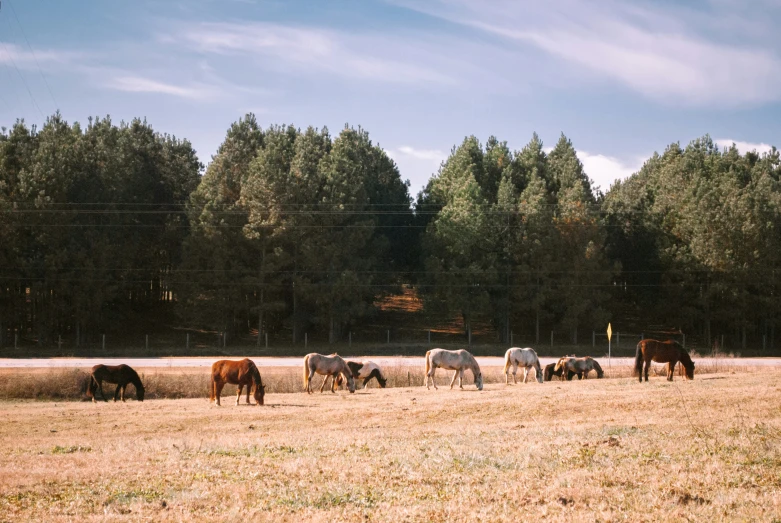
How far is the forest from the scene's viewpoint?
54656mm

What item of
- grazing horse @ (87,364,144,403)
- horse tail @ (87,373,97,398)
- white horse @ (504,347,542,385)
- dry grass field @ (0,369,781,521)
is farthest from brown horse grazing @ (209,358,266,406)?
white horse @ (504,347,542,385)

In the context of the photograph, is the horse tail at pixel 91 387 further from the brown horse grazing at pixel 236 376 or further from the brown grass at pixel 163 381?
the brown horse grazing at pixel 236 376

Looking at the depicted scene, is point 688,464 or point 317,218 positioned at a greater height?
point 317,218

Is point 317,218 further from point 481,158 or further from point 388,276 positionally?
point 481,158

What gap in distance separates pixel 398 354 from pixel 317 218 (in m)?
12.3

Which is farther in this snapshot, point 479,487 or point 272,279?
point 272,279

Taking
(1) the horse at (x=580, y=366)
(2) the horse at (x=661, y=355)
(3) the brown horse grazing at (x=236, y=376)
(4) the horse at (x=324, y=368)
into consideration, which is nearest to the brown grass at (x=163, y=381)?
(2) the horse at (x=661, y=355)

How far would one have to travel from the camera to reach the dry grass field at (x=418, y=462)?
32.1 ft

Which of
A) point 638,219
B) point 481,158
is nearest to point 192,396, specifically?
point 481,158

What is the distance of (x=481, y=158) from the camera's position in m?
69.2

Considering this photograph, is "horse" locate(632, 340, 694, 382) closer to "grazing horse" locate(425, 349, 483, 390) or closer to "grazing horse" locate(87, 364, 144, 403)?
"grazing horse" locate(425, 349, 483, 390)

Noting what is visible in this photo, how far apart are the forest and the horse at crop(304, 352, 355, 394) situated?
78.3 feet

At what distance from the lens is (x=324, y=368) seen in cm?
3134

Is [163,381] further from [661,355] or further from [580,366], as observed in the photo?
[661,355]
